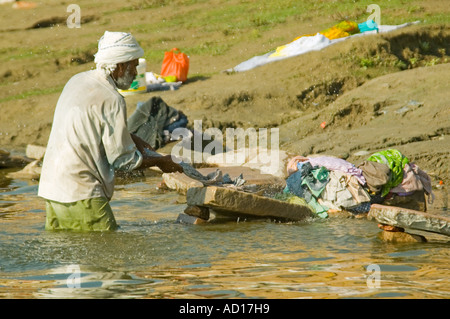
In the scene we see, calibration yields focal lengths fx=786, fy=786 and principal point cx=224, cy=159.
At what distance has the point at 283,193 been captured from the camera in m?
8.08

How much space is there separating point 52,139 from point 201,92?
7.85 metres

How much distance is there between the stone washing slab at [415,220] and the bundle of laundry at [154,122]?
18.9ft

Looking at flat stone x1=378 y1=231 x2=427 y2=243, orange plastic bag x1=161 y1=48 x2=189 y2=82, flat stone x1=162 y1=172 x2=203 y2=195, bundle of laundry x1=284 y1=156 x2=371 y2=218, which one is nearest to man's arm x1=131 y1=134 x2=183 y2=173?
flat stone x1=378 y1=231 x2=427 y2=243

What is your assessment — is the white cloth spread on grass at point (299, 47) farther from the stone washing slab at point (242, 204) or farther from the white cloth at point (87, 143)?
the white cloth at point (87, 143)

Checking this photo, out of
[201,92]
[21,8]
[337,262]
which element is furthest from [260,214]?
[21,8]

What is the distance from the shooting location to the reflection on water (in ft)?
16.2

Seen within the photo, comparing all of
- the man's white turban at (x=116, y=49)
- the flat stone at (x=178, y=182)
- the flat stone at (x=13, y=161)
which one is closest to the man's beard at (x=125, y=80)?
the man's white turban at (x=116, y=49)

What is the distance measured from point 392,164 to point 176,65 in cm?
727

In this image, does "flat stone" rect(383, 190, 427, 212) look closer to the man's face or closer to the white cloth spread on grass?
the man's face

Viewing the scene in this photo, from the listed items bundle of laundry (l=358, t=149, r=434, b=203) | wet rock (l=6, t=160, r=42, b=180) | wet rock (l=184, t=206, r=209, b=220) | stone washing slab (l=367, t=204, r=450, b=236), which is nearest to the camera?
stone washing slab (l=367, t=204, r=450, b=236)

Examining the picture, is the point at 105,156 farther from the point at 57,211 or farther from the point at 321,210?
the point at 321,210

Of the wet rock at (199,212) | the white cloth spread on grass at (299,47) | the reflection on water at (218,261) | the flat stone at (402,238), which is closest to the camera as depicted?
the reflection on water at (218,261)

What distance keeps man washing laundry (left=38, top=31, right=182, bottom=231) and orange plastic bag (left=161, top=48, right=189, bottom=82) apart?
27.3 feet

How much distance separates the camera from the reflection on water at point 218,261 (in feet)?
16.2
